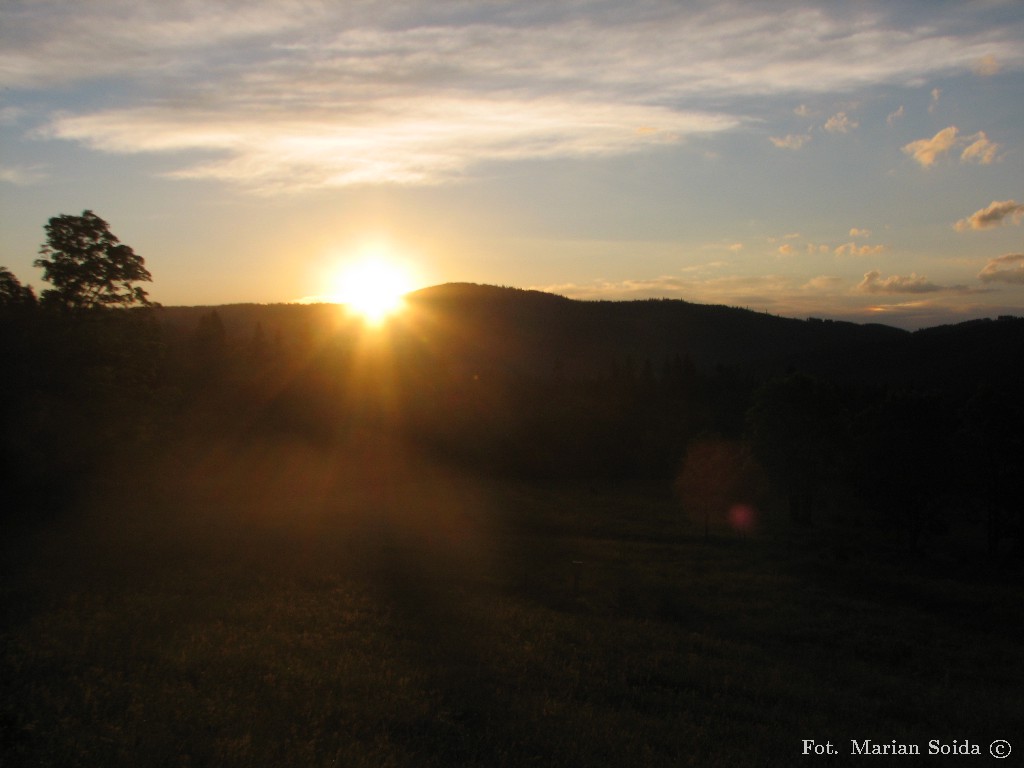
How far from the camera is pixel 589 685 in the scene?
576 inches

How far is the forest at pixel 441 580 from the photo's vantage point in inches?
442

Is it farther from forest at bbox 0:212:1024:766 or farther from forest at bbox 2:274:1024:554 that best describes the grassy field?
forest at bbox 2:274:1024:554

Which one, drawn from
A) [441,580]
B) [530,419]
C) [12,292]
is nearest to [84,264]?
[12,292]

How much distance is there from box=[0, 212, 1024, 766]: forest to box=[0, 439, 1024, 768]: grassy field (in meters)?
0.10

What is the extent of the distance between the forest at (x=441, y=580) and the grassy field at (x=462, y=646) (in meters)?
0.10

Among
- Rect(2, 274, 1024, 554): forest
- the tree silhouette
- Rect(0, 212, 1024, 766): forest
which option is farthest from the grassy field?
the tree silhouette

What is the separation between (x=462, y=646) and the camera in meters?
17.0

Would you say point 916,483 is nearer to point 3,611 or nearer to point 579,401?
point 3,611

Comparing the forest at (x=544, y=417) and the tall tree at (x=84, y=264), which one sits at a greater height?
the tall tree at (x=84, y=264)

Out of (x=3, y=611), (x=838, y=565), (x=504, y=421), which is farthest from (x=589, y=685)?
(x=504, y=421)

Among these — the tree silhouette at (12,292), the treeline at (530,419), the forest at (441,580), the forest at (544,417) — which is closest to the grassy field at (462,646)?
the forest at (441,580)

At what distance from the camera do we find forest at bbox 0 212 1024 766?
36.8ft

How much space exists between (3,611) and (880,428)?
49.2m

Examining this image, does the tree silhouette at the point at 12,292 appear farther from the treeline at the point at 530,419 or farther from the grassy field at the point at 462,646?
the grassy field at the point at 462,646
